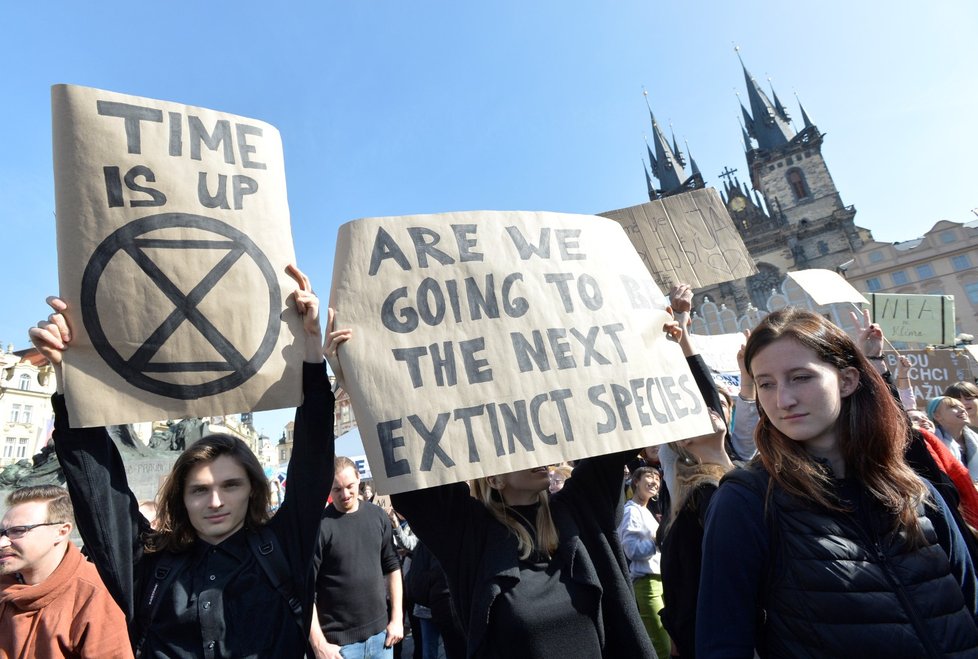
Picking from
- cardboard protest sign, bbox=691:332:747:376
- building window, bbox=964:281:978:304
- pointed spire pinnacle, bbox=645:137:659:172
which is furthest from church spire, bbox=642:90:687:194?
cardboard protest sign, bbox=691:332:747:376

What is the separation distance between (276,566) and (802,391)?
145 cm

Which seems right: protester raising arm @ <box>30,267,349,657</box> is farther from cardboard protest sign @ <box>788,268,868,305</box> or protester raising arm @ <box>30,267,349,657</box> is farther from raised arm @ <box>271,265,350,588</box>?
cardboard protest sign @ <box>788,268,868,305</box>

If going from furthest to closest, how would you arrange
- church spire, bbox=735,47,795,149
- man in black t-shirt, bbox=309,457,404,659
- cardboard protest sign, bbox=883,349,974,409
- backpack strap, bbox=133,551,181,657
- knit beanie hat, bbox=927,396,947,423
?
church spire, bbox=735,47,795,149, cardboard protest sign, bbox=883,349,974,409, knit beanie hat, bbox=927,396,947,423, man in black t-shirt, bbox=309,457,404,659, backpack strap, bbox=133,551,181,657

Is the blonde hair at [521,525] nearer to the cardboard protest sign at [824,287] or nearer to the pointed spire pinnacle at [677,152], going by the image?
the cardboard protest sign at [824,287]

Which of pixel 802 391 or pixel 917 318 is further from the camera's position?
pixel 917 318

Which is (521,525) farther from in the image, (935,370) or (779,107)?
(779,107)

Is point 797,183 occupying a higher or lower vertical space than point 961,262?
higher

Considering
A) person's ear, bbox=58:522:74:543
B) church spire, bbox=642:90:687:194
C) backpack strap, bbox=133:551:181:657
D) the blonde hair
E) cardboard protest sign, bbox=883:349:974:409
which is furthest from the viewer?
church spire, bbox=642:90:687:194

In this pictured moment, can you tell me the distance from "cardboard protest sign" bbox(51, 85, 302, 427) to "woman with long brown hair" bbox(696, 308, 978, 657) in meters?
1.21

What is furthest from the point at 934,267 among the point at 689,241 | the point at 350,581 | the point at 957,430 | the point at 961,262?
the point at 350,581

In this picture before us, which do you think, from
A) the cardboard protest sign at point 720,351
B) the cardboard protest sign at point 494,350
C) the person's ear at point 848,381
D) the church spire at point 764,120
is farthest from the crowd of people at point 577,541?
the church spire at point 764,120

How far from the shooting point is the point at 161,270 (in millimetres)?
1530

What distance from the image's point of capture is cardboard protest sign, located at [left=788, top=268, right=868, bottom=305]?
4.01 m

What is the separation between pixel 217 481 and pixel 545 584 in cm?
100
